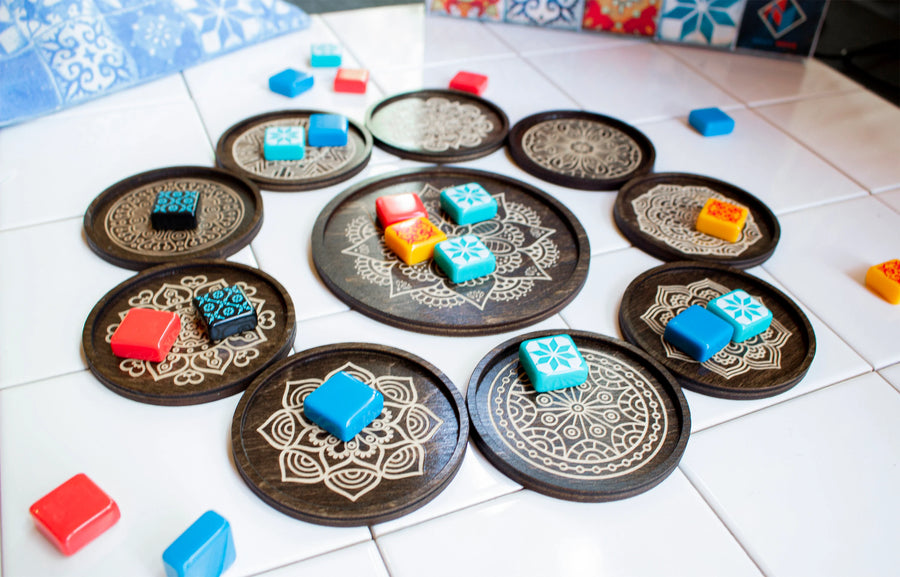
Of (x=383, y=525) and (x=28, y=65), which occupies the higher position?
(x=28, y=65)

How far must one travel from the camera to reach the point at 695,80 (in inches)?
65.9

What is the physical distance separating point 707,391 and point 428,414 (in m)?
0.35

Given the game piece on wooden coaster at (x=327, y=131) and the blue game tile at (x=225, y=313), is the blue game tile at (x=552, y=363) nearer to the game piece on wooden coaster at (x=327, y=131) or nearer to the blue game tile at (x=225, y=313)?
the blue game tile at (x=225, y=313)

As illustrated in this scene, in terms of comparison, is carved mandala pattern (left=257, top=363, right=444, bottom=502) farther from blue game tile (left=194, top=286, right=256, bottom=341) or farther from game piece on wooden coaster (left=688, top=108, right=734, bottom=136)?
game piece on wooden coaster (left=688, top=108, right=734, bottom=136)

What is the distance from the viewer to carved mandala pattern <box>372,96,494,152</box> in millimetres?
1382

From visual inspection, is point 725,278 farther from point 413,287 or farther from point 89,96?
point 89,96

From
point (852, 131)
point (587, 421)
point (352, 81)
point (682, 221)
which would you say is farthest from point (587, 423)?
point (852, 131)

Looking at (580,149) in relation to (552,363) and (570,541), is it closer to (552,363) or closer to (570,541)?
(552,363)

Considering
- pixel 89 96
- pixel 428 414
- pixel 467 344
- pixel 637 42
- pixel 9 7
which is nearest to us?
pixel 428 414

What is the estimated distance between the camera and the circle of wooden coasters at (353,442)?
0.80 metres

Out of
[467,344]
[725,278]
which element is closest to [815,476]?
[725,278]

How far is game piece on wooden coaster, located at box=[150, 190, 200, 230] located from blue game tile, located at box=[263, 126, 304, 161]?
0.19 metres

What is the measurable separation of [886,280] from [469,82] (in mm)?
850

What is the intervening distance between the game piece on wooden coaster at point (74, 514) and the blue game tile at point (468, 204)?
2.08 feet
